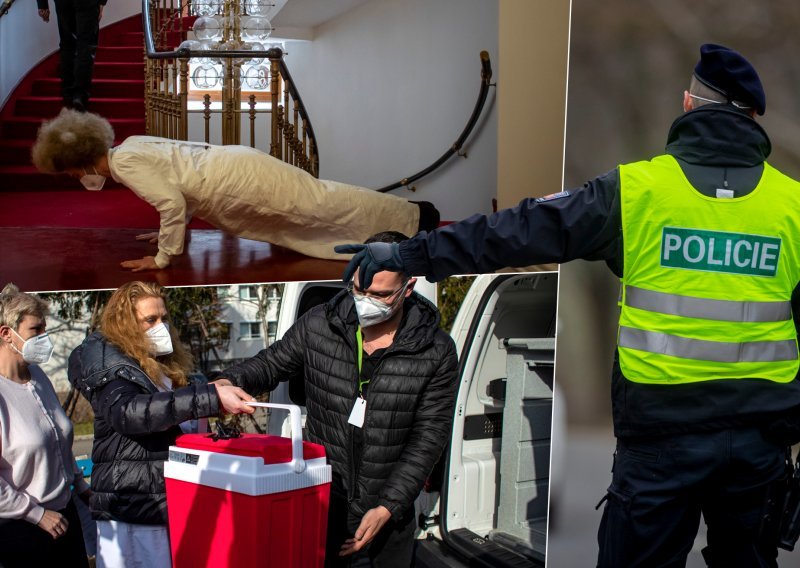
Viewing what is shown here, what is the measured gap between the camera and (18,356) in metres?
2.76

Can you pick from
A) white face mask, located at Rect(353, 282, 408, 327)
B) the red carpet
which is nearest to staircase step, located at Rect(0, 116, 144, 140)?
the red carpet

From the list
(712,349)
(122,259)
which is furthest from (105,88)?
(712,349)

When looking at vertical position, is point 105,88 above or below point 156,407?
above

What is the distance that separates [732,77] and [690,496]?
97 centimetres

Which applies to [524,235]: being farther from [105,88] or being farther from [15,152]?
[15,152]

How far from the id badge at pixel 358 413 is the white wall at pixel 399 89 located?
0.87 m

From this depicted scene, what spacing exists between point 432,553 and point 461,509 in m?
0.20

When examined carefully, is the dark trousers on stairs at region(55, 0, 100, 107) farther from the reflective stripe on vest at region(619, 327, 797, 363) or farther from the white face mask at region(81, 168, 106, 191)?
the reflective stripe on vest at region(619, 327, 797, 363)

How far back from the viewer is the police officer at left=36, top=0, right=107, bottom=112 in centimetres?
296

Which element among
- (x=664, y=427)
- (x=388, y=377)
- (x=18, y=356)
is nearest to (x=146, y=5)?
(x=18, y=356)

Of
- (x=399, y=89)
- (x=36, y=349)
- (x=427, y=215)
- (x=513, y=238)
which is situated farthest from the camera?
(x=427, y=215)

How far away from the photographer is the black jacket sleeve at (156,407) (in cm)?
260

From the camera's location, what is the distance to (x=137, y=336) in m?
2.86

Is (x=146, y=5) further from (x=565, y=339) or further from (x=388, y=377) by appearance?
(x=565, y=339)
